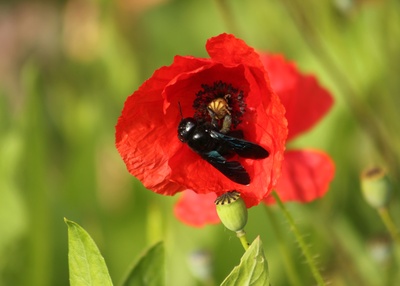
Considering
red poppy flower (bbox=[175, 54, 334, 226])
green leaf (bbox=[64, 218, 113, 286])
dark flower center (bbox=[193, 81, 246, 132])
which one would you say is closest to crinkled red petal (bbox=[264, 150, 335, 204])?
red poppy flower (bbox=[175, 54, 334, 226])

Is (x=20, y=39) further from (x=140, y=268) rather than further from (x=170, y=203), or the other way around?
(x=140, y=268)

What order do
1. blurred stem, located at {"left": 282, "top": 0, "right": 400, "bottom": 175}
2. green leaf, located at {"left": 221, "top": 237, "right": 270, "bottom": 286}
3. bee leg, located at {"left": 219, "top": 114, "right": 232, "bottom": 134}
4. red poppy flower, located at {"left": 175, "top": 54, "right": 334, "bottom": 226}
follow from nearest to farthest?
green leaf, located at {"left": 221, "top": 237, "right": 270, "bottom": 286} < bee leg, located at {"left": 219, "top": 114, "right": 232, "bottom": 134} < red poppy flower, located at {"left": 175, "top": 54, "right": 334, "bottom": 226} < blurred stem, located at {"left": 282, "top": 0, "right": 400, "bottom": 175}

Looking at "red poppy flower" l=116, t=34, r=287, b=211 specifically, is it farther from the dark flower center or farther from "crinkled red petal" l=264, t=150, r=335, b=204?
"crinkled red petal" l=264, t=150, r=335, b=204

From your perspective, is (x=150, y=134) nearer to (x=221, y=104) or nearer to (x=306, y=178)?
(x=221, y=104)

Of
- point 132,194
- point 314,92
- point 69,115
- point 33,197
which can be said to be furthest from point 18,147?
point 314,92

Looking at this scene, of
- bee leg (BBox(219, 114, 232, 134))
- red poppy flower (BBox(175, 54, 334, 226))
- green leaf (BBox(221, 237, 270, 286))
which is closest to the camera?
green leaf (BBox(221, 237, 270, 286))

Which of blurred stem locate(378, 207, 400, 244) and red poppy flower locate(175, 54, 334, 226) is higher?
red poppy flower locate(175, 54, 334, 226)

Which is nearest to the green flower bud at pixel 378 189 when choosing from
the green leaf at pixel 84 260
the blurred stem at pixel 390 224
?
the blurred stem at pixel 390 224
